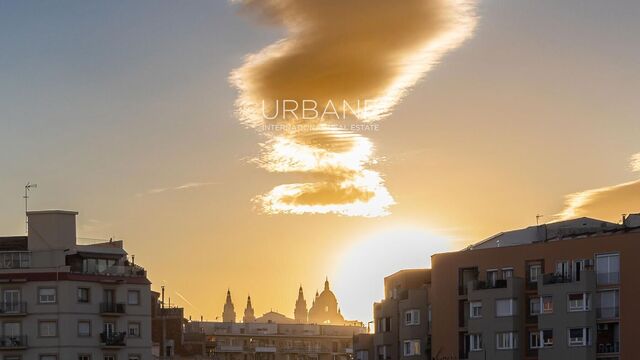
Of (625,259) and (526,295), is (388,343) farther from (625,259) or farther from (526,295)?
(625,259)

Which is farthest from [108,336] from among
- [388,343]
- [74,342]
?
[388,343]

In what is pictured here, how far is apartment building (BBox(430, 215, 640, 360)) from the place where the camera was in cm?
11362

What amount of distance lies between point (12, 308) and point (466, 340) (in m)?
44.0

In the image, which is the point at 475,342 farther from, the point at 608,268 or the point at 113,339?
the point at 113,339

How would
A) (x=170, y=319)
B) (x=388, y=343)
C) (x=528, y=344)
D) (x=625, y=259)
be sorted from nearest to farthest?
(x=625, y=259)
(x=528, y=344)
(x=388, y=343)
(x=170, y=319)

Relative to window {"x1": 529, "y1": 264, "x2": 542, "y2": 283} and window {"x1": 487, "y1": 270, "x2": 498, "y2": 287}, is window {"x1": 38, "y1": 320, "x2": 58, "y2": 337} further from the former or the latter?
window {"x1": 529, "y1": 264, "x2": 542, "y2": 283}

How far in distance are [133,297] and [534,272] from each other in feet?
135

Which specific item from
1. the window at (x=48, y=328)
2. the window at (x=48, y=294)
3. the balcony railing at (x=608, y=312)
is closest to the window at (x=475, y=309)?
the balcony railing at (x=608, y=312)

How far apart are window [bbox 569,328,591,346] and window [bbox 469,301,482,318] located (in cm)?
1210

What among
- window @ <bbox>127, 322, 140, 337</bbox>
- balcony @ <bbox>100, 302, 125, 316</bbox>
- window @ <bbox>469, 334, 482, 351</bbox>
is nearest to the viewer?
window @ <bbox>469, 334, 482, 351</bbox>

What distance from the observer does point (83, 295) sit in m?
134

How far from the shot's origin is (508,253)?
4916 inches

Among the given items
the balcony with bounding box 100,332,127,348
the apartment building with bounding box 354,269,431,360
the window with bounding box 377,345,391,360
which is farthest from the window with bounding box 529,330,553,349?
the balcony with bounding box 100,332,127,348

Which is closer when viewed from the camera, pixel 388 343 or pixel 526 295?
pixel 526 295
